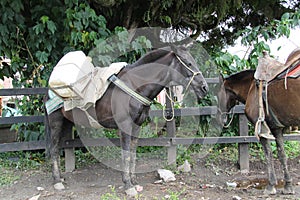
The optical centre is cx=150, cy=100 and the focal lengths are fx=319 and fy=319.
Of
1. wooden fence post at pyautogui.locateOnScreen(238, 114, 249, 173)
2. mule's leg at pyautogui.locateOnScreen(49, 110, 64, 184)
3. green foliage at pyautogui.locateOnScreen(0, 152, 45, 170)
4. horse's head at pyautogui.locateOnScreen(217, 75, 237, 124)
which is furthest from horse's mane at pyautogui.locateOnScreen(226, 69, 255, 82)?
green foliage at pyautogui.locateOnScreen(0, 152, 45, 170)

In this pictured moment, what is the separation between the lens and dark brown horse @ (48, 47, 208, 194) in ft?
12.0

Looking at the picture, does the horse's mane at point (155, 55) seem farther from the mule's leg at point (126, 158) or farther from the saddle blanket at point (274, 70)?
the saddle blanket at point (274, 70)

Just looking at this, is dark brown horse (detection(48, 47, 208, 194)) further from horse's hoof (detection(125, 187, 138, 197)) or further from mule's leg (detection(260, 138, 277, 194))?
mule's leg (detection(260, 138, 277, 194))

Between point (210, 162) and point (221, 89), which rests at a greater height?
point (221, 89)

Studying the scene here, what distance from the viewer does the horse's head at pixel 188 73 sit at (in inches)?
142

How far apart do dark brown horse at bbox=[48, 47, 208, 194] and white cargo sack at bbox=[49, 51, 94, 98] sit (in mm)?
331

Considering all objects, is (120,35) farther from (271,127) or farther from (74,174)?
(271,127)

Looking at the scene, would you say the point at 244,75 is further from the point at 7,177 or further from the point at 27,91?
the point at 7,177

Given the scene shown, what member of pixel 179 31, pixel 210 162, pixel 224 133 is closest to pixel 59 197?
pixel 210 162

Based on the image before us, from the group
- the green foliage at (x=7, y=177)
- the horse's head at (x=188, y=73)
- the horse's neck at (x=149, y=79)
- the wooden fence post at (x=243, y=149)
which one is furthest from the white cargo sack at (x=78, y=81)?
the wooden fence post at (x=243, y=149)

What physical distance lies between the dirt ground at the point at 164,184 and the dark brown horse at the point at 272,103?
1.14 feet

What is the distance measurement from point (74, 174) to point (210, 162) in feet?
6.99

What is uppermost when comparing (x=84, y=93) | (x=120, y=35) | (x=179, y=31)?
(x=179, y=31)

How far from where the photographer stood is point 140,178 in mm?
4461
